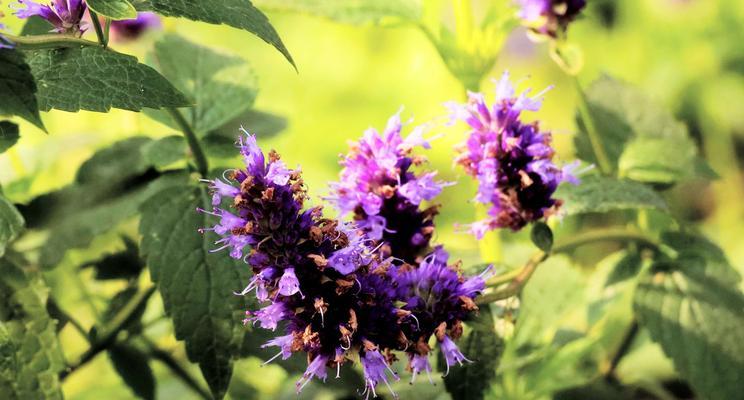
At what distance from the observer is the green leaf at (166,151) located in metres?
1.28

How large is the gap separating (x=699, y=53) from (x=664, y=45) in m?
0.13

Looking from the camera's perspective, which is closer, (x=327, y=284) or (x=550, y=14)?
(x=327, y=284)

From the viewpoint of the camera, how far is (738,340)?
1357 millimetres

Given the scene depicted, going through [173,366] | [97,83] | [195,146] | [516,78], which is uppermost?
[97,83]

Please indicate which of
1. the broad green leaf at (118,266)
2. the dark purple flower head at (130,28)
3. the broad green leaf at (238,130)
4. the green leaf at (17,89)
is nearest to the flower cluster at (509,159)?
the broad green leaf at (238,130)

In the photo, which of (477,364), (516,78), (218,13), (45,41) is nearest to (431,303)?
(477,364)

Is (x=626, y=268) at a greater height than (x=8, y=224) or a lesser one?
lesser

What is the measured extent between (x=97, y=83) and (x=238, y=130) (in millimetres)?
544

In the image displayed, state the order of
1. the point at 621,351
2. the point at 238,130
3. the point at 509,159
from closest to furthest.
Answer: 1. the point at 509,159
2. the point at 238,130
3. the point at 621,351

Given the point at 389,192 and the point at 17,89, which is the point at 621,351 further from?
the point at 17,89

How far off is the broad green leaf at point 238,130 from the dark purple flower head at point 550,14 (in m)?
0.46

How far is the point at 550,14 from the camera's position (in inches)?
54.8

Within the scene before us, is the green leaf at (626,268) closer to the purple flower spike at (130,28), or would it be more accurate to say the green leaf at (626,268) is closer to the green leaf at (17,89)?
the green leaf at (17,89)

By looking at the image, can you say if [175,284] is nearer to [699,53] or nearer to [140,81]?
[140,81]
